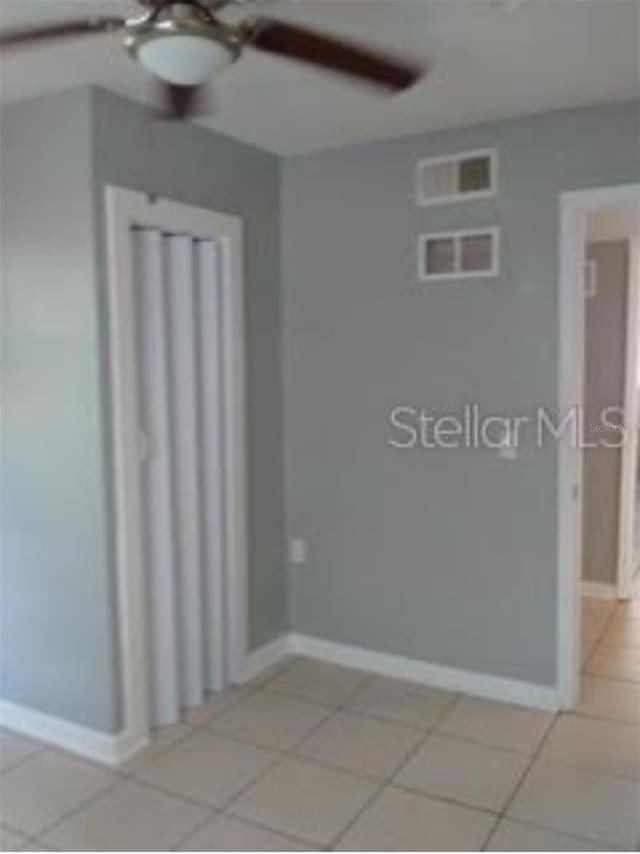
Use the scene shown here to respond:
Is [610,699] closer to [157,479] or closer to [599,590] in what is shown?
[599,590]

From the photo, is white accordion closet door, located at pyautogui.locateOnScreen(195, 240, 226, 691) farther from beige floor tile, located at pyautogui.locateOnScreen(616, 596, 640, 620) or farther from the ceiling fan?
beige floor tile, located at pyautogui.locateOnScreen(616, 596, 640, 620)

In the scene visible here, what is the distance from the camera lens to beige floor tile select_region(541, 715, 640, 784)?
107 inches

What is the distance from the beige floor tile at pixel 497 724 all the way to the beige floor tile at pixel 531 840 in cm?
48

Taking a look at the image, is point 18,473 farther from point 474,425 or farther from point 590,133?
point 590,133

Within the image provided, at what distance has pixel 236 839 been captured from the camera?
2.32 metres

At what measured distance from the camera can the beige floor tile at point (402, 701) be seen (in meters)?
3.09

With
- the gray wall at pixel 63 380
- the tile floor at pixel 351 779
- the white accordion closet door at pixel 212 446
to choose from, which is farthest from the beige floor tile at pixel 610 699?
the gray wall at pixel 63 380

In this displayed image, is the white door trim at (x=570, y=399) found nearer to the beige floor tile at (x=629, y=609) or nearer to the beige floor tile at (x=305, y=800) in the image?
the beige floor tile at (x=305, y=800)

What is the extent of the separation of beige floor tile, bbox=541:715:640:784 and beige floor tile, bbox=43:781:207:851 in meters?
1.29

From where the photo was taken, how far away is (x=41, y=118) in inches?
106

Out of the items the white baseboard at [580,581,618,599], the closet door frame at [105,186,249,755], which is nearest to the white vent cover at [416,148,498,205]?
the closet door frame at [105,186,249,755]

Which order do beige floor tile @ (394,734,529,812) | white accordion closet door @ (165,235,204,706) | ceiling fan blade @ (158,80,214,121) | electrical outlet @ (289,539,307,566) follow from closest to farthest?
ceiling fan blade @ (158,80,214,121), beige floor tile @ (394,734,529,812), white accordion closet door @ (165,235,204,706), electrical outlet @ (289,539,307,566)

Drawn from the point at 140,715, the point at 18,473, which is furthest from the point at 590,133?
the point at 140,715

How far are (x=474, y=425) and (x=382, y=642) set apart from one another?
1079 millimetres
